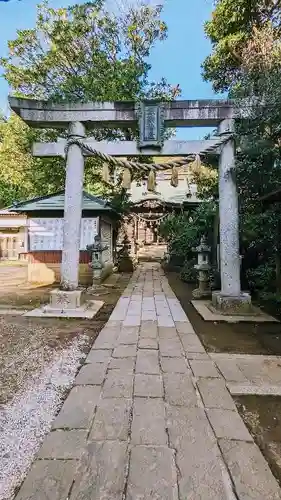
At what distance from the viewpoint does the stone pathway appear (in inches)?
59.1

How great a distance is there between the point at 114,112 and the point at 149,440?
18.4 feet

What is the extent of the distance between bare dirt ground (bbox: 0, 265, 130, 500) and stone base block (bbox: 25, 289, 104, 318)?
0.20 metres

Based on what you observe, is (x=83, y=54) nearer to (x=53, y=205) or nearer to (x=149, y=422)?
(x=53, y=205)

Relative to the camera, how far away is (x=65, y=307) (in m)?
5.59

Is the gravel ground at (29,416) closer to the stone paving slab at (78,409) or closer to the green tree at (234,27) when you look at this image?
the stone paving slab at (78,409)

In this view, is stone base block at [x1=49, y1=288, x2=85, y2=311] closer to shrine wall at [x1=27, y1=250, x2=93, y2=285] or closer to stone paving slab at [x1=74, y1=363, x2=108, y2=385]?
stone paving slab at [x1=74, y1=363, x2=108, y2=385]

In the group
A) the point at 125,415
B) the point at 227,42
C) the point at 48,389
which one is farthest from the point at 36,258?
the point at 227,42

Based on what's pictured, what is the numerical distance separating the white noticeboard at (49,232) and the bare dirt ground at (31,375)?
497 centimetres

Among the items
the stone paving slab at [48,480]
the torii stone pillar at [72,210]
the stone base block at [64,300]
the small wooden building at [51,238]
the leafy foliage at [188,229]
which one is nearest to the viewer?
the stone paving slab at [48,480]

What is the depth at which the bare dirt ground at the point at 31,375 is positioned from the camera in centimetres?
180

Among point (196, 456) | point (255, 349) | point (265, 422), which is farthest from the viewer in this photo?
point (255, 349)

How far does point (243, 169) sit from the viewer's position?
5.88m

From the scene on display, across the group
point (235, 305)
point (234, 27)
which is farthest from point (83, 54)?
point (235, 305)

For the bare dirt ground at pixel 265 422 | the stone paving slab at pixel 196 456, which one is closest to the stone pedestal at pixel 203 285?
the bare dirt ground at pixel 265 422
